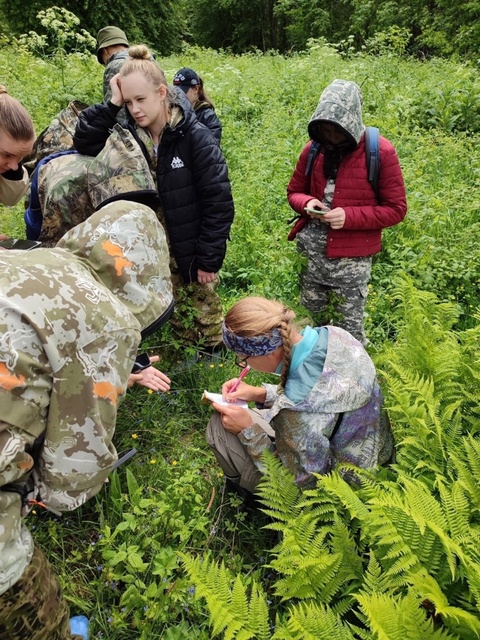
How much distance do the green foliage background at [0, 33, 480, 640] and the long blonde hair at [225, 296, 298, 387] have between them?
1.83 ft

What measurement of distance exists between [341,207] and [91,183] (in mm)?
1550

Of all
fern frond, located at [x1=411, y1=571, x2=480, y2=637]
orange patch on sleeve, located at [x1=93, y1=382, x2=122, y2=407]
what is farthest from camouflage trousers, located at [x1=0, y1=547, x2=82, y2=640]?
fern frond, located at [x1=411, y1=571, x2=480, y2=637]

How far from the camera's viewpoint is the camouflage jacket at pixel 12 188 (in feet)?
9.63

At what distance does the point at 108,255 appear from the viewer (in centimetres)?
158

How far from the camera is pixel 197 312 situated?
336 cm

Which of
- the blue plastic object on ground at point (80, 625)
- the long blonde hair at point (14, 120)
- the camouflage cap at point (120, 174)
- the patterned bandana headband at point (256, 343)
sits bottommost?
the blue plastic object on ground at point (80, 625)

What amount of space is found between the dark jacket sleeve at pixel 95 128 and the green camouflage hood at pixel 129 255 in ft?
4.67

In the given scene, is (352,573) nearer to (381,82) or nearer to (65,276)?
(65,276)

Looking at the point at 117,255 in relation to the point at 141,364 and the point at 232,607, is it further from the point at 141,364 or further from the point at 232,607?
the point at 232,607

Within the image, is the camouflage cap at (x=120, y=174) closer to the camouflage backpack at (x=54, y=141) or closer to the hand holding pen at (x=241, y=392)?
the camouflage backpack at (x=54, y=141)

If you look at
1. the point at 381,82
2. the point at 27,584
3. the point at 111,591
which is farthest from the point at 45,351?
the point at 381,82

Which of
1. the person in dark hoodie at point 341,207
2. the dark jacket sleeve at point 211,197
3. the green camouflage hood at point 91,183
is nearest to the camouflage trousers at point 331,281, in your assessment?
the person in dark hoodie at point 341,207

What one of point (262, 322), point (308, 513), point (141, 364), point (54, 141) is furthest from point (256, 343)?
point (54, 141)

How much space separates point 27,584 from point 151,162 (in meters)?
2.33
